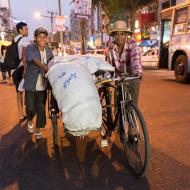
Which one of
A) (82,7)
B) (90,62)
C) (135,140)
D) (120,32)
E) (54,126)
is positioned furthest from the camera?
(82,7)

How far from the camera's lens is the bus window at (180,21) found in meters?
12.5

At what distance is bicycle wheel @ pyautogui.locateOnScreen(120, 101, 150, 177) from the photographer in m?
3.89

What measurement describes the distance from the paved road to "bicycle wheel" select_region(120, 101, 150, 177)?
14cm

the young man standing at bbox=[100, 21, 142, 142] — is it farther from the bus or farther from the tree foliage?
the tree foliage

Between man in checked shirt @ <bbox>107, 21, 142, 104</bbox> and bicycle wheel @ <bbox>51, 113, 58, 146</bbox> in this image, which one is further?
bicycle wheel @ <bbox>51, 113, 58, 146</bbox>

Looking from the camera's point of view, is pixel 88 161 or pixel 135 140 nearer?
pixel 135 140

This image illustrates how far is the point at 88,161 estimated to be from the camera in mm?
4645

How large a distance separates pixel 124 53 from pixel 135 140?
1.35m

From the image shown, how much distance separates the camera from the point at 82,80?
13.8 feet

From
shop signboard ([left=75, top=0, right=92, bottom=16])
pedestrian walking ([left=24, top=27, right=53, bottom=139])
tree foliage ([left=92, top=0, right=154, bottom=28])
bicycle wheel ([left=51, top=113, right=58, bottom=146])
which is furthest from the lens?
tree foliage ([left=92, top=0, right=154, bottom=28])

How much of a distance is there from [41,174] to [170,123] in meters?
3.12

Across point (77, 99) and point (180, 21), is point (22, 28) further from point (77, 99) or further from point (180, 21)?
point (180, 21)

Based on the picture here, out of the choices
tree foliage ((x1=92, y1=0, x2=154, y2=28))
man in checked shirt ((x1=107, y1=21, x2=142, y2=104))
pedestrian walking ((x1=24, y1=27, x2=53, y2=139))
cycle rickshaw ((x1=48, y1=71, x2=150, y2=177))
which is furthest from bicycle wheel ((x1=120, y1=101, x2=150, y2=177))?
tree foliage ((x1=92, y1=0, x2=154, y2=28))

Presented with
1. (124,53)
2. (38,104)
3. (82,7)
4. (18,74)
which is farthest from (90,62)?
(82,7)
